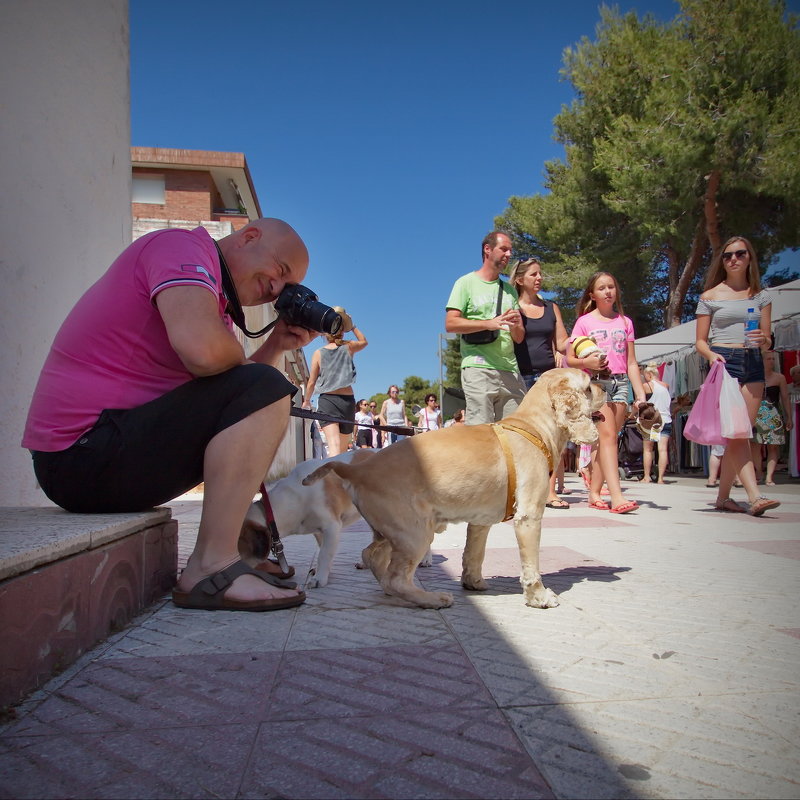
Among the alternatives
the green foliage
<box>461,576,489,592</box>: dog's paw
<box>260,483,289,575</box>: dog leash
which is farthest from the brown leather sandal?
the green foliage

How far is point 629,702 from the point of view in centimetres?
153

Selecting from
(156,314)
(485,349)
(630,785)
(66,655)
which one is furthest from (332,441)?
(630,785)

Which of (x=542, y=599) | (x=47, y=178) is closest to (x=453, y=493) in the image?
(x=542, y=599)

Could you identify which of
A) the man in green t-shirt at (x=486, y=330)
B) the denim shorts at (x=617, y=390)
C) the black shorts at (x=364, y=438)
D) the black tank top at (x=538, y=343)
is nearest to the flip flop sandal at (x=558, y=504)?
the denim shorts at (x=617, y=390)

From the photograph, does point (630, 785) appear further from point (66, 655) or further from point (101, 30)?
point (101, 30)

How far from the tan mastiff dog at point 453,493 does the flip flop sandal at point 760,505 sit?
323cm

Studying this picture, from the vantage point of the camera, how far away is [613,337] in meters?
5.90

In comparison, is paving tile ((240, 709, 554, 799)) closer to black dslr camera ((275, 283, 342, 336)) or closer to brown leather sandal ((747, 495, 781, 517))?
black dslr camera ((275, 283, 342, 336))

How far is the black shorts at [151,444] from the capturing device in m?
2.17

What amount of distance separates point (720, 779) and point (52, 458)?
A: 88.6 inches

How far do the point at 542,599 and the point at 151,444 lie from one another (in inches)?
67.2

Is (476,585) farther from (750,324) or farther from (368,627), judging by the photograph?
(750,324)

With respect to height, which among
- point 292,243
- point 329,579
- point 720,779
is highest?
point 292,243

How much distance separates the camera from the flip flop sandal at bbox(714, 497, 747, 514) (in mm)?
5781
